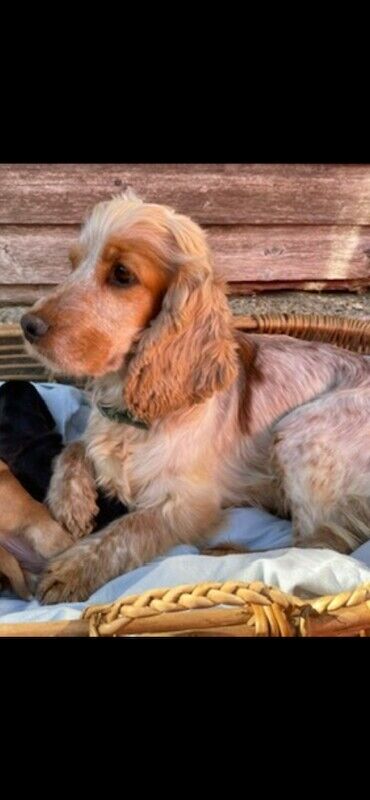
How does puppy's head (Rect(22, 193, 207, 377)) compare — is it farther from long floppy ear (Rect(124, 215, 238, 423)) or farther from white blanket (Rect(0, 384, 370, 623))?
white blanket (Rect(0, 384, 370, 623))

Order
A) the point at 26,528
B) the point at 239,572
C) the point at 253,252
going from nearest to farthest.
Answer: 1. the point at 239,572
2. the point at 26,528
3. the point at 253,252

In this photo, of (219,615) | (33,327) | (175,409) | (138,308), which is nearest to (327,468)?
(175,409)

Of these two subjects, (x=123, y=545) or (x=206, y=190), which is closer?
(x=123, y=545)

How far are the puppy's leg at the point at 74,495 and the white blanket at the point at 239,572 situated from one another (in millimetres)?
355

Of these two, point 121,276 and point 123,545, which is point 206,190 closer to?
point 121,276

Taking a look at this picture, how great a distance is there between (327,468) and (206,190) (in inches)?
105

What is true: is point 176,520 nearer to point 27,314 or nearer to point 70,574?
point 70,574

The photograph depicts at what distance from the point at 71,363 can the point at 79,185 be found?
2744 millimetres

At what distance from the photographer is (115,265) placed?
128 inches

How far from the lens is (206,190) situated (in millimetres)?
5824

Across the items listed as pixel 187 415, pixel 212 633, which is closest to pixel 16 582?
pixel 187 415

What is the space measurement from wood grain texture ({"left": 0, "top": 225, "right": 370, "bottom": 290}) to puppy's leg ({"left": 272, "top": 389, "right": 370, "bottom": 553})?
2.21 metres

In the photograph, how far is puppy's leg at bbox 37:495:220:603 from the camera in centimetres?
337

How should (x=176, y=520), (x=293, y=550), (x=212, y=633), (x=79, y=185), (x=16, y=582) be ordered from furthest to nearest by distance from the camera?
(x=79, y=185) → (x=176, y=520) → (x=16, y=582) → (x=293, y=550) → (x=212, y=633)
